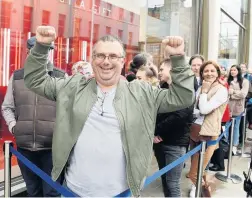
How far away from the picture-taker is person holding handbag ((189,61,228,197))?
335 centimetres

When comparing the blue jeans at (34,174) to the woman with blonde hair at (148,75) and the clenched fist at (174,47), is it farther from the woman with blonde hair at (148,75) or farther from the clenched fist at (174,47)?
the clenched fist at (174,47)

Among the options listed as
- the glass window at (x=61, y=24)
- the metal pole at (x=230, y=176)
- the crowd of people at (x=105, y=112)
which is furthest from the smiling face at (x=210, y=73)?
the glass window at (x=61, y=24)

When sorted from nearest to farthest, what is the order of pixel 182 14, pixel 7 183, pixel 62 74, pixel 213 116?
pixel 7 183 < pixel 62 74 < pixel 213 116 < pixel 182 14

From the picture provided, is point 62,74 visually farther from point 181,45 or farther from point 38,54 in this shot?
point 181,45

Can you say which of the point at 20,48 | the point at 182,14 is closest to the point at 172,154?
the point at 20,48

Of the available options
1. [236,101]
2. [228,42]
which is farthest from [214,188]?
[228,42]

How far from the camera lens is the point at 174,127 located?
2783 mm

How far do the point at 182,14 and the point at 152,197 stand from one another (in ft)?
16.1

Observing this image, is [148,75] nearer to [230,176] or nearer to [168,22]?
[230,176]

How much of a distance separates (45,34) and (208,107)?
217 cm

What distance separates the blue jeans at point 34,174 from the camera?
2.69 metres

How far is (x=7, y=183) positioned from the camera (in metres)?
2.47


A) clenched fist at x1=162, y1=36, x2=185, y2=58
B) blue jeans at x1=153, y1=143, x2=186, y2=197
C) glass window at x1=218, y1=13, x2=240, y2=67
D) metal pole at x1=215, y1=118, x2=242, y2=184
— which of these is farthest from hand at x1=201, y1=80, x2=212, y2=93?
glass window at x1=218, y1=13, x2=240, y2=67

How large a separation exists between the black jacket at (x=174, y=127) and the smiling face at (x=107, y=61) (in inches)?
45.3
